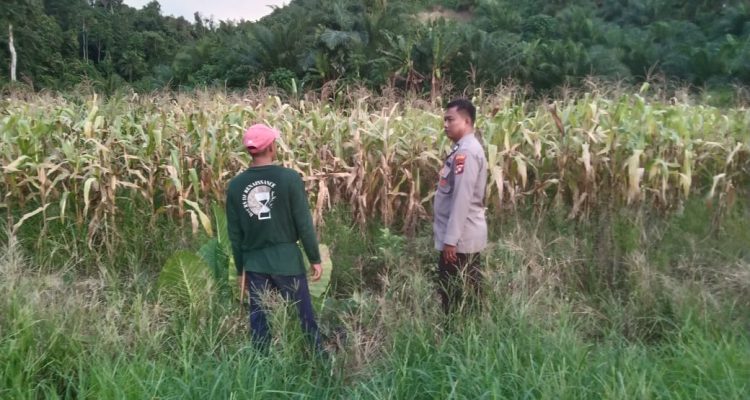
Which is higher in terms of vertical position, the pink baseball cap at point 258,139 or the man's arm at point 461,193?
the pink baseball cap at point 258,139

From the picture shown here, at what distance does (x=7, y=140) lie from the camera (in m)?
5.81

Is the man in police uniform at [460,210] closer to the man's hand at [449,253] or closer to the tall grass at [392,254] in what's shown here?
the man's hand at [449,253]

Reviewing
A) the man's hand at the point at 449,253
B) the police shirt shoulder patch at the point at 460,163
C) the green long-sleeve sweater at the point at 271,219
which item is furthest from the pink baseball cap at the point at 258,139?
the man's hand at the point at 449,253

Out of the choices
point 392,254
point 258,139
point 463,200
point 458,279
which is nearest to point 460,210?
point 463,200

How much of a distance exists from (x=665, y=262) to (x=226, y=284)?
332cm

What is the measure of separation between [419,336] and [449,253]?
2.67 ft

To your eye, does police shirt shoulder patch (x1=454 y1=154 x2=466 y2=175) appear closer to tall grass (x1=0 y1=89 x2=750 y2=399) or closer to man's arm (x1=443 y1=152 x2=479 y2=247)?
man's arm (x1=443 y1=152 x2=479 y2=247)

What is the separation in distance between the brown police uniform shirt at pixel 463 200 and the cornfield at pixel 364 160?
114 cm

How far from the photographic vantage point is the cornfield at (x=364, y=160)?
572cm

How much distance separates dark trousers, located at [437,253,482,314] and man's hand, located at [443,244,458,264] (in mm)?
32

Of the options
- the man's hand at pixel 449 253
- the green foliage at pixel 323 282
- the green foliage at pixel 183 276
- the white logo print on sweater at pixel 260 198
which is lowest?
the green foliage at pixel 323 282

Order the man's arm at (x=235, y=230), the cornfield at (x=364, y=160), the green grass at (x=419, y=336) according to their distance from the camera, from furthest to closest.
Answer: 1. the cornfield at (x=364, y=160)
2. the man's arm at (x=235, y=230)
3. the green grass at (x=419, y=336)

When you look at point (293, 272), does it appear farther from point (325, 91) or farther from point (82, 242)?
point (325, 91)

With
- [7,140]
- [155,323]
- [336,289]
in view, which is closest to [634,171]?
[336,289]
